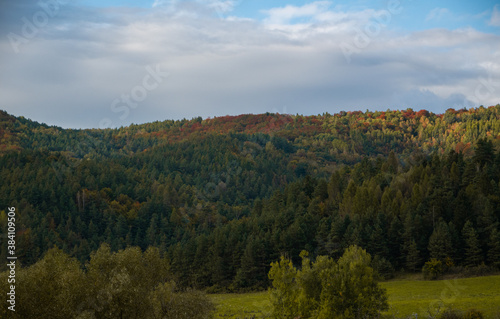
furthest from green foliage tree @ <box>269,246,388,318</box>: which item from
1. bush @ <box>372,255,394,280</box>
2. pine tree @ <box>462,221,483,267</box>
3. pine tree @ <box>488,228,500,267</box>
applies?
pine tree @ <box>488,228,500,267</box>

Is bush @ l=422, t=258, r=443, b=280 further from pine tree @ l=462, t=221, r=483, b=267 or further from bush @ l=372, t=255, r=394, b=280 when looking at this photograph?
bush @ l=372, t=255, r=394, b=280

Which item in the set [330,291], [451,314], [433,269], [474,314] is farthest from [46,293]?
[433,269]

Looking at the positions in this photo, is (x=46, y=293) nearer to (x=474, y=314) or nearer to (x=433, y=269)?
(x=474, y=314)

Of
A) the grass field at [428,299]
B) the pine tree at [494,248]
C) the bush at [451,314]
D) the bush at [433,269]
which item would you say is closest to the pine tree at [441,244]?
the bush at [433,269]

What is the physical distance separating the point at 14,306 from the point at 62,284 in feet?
15.6

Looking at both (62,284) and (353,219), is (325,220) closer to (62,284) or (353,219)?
(353,219)

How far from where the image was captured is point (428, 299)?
204ft

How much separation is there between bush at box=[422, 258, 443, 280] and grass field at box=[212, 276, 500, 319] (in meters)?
2.75

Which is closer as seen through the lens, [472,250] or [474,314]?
[474,314]

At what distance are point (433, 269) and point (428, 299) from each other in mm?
24209

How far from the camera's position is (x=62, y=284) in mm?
35094

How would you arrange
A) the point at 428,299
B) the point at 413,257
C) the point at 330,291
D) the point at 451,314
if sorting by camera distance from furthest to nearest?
1. the point at 413,257
2. the point at 428,299
3. the point at 451,314
4. the point at 330,291

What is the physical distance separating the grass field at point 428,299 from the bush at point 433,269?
2751 millimetres

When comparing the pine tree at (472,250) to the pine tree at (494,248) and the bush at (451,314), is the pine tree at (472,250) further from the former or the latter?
the bush at (451,314)
